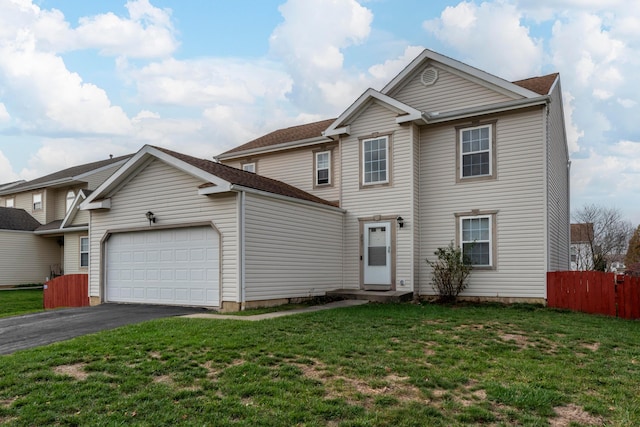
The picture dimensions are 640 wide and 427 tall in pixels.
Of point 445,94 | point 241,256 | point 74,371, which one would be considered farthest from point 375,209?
point 74,371

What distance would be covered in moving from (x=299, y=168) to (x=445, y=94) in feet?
19.7

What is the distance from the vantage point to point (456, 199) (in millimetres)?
14477

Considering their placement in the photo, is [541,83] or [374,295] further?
[541,83]

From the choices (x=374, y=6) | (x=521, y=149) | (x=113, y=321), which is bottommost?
(x=113, y=321)

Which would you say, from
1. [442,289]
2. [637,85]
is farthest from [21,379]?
[637,85]

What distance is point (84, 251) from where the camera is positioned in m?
23.7

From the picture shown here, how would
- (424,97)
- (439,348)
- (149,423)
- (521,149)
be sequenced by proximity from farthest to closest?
(424,97) → (521,149) → (439,348) → (149,423)

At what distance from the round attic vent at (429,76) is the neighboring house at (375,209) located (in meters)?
0.04

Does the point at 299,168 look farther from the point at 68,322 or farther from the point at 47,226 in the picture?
the point at 47,226

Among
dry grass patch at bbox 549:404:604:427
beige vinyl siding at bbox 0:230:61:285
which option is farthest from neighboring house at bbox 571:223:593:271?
beige vinyl siding at bbox 0:230:61:285

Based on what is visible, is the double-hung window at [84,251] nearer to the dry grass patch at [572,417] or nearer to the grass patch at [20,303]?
the grass patch at [20,303]

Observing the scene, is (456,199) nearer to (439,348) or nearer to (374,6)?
(374,6)

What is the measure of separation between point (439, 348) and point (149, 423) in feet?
15.0

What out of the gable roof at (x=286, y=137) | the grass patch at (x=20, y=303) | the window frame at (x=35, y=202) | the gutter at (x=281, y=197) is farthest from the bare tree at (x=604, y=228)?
the window frame at (x=35, y=202)
